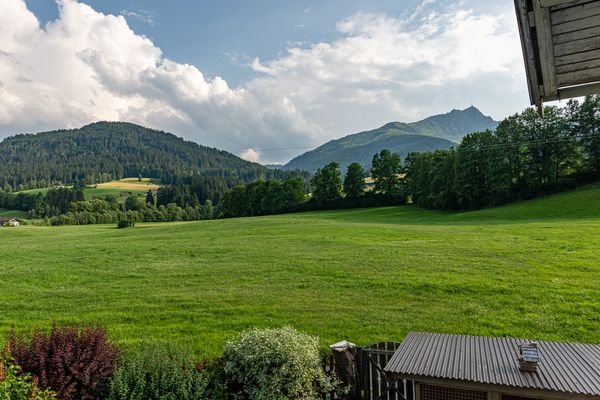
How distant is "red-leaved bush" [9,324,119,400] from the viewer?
6812 millimetres

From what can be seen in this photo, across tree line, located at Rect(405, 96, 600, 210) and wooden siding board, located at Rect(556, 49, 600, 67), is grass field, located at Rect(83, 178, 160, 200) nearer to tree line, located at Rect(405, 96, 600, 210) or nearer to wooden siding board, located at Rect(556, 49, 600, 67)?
tree line, located at Rect(405, 96, 600, 210)

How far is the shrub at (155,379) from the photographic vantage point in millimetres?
6945

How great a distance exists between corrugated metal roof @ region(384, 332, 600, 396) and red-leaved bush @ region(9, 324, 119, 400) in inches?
212

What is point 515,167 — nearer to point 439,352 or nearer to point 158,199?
point 439,352

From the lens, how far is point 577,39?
3.89 meters

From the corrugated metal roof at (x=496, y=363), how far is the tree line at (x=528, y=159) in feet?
170

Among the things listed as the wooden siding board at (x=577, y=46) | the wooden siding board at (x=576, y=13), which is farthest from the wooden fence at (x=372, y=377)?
the wooden siding board at (x=576, y=13)

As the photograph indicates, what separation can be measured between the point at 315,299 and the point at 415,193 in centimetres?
5847

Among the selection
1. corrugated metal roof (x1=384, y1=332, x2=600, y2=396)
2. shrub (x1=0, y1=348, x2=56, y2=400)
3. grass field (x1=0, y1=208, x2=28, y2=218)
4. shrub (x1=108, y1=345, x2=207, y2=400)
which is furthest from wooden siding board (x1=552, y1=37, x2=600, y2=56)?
grass field (x1=0, y1=208, x2=28, y2=218)

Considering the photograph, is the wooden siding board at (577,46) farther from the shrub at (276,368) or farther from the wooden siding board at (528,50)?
the shrub at (276,368)

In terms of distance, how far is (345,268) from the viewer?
17.7m

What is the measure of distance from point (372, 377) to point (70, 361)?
5764 millimetres

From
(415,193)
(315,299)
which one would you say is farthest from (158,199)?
(315,299)

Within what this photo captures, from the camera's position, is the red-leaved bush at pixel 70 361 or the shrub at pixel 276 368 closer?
the red-leaved bush at pixel 70 361
